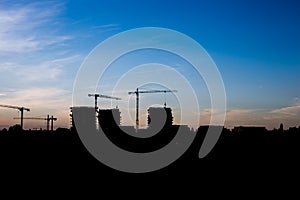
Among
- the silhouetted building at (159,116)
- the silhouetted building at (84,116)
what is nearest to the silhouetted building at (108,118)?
the silhouetted building at (84,116)

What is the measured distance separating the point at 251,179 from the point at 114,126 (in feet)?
438

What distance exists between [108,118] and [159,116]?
23.7 meters

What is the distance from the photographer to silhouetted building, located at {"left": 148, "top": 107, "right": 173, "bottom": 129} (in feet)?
584

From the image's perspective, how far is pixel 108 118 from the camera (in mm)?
184125

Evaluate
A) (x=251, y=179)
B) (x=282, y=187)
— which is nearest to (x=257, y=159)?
(x=251, y=179)

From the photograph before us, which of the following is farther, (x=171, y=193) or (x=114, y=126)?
(x=114, y=126)

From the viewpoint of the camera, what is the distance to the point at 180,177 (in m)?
40.5

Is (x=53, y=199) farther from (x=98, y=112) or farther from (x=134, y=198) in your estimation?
(x=98, y=112)

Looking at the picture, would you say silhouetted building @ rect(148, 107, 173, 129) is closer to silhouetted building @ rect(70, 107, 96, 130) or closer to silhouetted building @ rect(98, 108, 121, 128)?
silhouetted building @ rect(98, 108, 121, 128)

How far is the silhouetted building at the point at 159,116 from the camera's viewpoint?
178 meters

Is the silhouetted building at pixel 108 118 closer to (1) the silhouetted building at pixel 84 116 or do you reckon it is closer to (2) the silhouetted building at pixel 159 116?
(1) the silhouetted building at pixel 84 116

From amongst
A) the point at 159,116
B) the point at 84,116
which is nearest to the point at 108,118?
the point at 84,116

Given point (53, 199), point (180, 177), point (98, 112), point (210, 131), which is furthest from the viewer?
point (98, 112)

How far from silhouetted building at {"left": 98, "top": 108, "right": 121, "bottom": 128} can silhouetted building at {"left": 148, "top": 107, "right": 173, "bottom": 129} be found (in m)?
15.5
